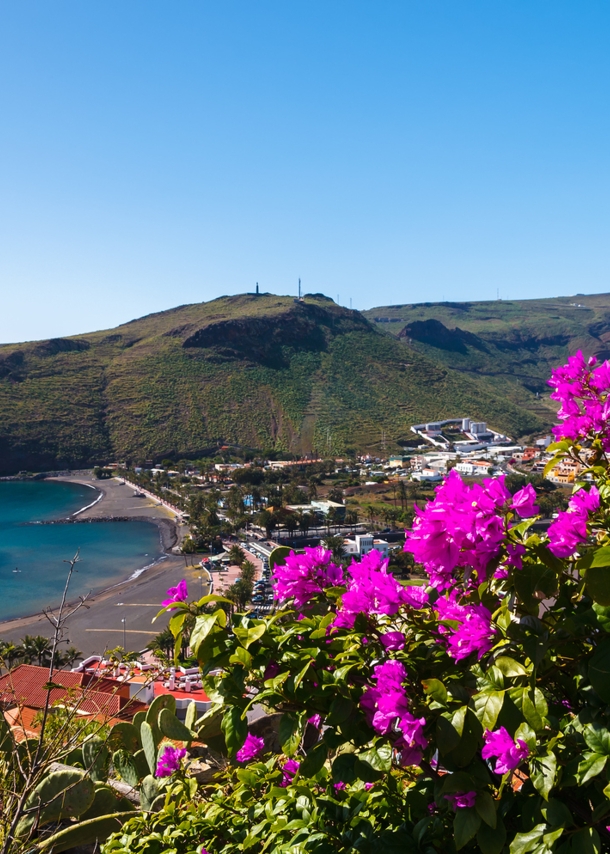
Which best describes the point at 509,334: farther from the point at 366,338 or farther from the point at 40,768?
the point at 40,768

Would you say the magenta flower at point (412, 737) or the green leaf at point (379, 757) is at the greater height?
the magenta flower at point (412, 737)

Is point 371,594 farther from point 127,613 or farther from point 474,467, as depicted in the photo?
point 474,467

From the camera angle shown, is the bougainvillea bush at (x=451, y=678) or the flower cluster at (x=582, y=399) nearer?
the bougainvillea bush at (x=451, y=678)

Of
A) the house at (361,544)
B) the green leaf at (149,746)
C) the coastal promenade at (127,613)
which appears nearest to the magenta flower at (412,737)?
the green leaf at (149,746)

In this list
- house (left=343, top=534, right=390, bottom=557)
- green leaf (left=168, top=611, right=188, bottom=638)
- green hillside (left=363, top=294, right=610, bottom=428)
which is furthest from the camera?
green hillside (left=363, top=294, right=610, bottom=428)

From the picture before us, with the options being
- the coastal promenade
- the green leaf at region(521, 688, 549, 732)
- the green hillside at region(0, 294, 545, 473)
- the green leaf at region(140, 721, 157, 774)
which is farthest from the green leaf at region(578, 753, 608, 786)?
the green hillside at region(0, 294, 545, 473)

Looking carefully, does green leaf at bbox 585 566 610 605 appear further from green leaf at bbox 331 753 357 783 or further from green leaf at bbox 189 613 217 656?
green leaf at bbox 189 613 217 656

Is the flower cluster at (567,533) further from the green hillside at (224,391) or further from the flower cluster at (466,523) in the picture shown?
the green hillside at (224,391)
